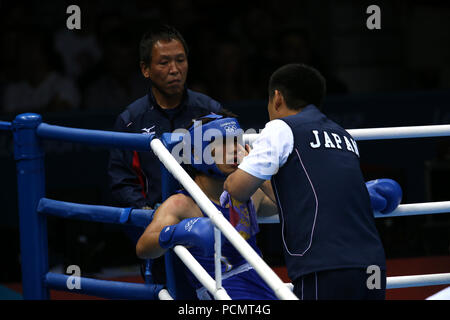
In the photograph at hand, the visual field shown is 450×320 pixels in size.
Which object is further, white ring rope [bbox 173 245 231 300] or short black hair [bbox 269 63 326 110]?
short black hair [bbox 269 63 326 110]

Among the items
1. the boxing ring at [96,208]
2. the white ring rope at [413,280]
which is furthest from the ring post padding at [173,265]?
the white ring rope at [413,280]

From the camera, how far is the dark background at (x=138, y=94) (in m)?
5.28

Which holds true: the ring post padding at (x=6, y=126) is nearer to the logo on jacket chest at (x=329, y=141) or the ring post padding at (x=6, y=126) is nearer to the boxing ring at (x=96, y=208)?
the boxing ring at (x=96, y=208)

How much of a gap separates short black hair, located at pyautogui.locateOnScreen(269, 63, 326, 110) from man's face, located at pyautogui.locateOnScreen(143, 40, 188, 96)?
2.85 ft

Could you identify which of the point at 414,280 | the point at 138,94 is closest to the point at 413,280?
the point at 414,280

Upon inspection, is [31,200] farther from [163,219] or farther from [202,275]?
[202,275]

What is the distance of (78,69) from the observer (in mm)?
6348

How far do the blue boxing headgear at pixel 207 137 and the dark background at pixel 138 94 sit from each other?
91.3 inches

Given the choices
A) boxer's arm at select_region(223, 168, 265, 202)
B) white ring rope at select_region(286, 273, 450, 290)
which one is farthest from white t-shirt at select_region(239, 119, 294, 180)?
white ring rope at select_region(286, 273, 450, 290)

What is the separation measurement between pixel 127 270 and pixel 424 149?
2.42m

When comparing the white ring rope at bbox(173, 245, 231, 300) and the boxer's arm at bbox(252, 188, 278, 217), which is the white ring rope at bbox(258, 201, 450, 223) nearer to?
the boxer's arm at bbox(252, 188, 278, 217)

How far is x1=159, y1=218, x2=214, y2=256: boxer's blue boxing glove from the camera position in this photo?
2309mm
